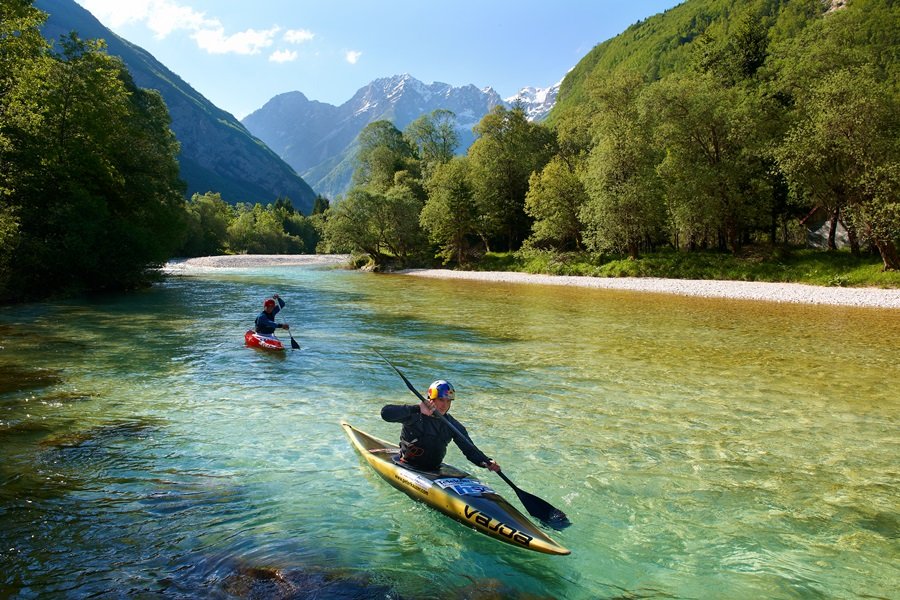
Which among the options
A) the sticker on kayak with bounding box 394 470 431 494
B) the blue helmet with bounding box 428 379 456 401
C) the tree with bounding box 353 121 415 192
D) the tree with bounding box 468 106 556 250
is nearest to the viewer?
the sticker on kayak with bounding box 394 470 431 494

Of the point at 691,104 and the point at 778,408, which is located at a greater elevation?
the point at 691,104

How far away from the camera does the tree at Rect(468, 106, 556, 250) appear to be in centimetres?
6475

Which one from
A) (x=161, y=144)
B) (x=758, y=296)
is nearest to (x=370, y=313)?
(x=758, y=296)

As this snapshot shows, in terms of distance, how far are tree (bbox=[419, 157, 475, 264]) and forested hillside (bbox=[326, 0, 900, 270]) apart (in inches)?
8.1

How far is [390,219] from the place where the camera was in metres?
68.6

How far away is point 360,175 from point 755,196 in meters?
63.1

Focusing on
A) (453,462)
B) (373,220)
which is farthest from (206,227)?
(453,462)

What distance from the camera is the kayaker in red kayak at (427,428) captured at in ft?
23.6

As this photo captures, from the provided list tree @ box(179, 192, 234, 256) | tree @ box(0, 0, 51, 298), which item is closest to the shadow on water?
tree @ box(0, 0, 51, 298)

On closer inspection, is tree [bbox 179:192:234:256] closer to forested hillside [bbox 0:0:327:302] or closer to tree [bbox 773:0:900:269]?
forested hillside [bbox 0:0:327:302]

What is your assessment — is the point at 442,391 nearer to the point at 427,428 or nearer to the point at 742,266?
the point at 427,428

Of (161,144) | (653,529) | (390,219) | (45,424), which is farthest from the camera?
(390,219)

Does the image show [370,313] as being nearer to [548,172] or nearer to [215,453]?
[215,453]

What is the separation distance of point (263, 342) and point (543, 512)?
13.2 m
